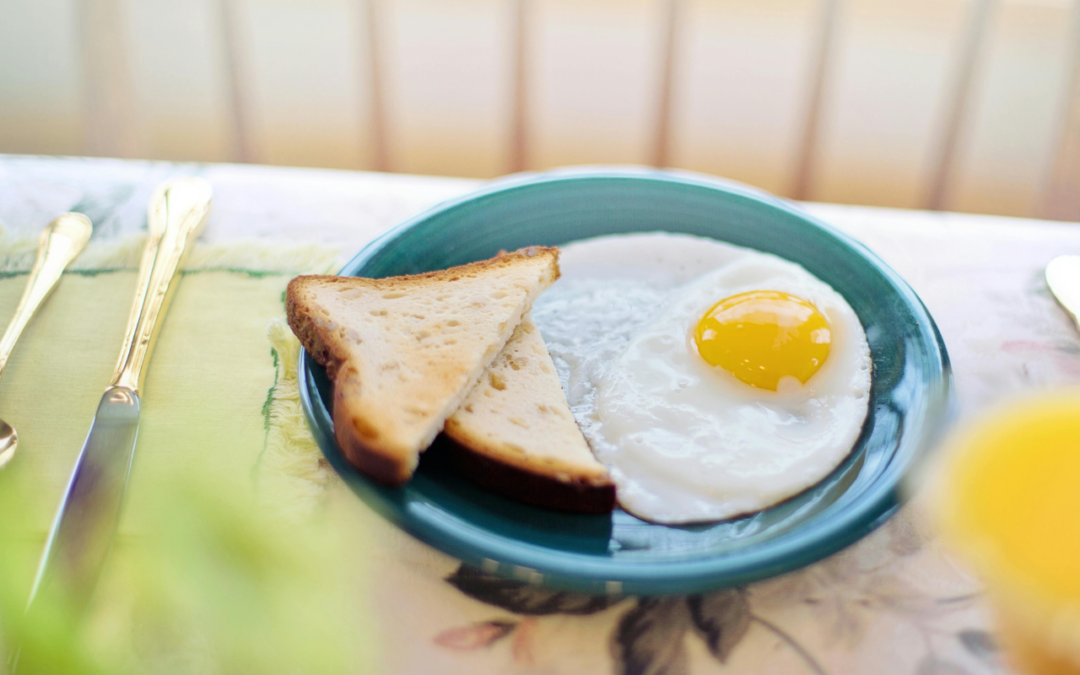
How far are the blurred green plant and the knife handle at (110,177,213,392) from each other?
26 centimetres

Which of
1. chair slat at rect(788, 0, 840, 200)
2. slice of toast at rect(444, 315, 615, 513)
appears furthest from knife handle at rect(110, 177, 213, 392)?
chair slat at rect(788, 0, 840, 200)

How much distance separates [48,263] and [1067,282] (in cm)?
166

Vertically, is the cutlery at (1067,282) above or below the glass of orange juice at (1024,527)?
above

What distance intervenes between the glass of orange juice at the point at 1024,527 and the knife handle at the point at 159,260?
1.01 m

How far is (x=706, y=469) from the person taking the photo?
90 cm

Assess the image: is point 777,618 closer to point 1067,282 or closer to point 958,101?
point 1067,282

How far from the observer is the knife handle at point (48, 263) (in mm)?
1051

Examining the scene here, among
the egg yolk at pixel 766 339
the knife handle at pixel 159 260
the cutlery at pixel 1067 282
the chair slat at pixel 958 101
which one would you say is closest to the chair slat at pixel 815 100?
the chair slat at pixel 958 101

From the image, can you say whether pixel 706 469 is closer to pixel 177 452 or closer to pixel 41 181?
pixel 177 452

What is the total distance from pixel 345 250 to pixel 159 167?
0.53m

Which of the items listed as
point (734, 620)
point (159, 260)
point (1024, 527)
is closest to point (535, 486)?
point (734, 620)

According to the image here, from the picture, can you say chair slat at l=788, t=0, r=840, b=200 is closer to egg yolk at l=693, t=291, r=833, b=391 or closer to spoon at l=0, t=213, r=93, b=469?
egg yolk at l=693, t=291, r=833, b=391

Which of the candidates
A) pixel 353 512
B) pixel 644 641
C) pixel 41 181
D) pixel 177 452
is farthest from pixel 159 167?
pixel 644 641

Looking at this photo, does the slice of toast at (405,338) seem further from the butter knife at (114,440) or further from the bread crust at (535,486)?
the butter knife at (114,440)
